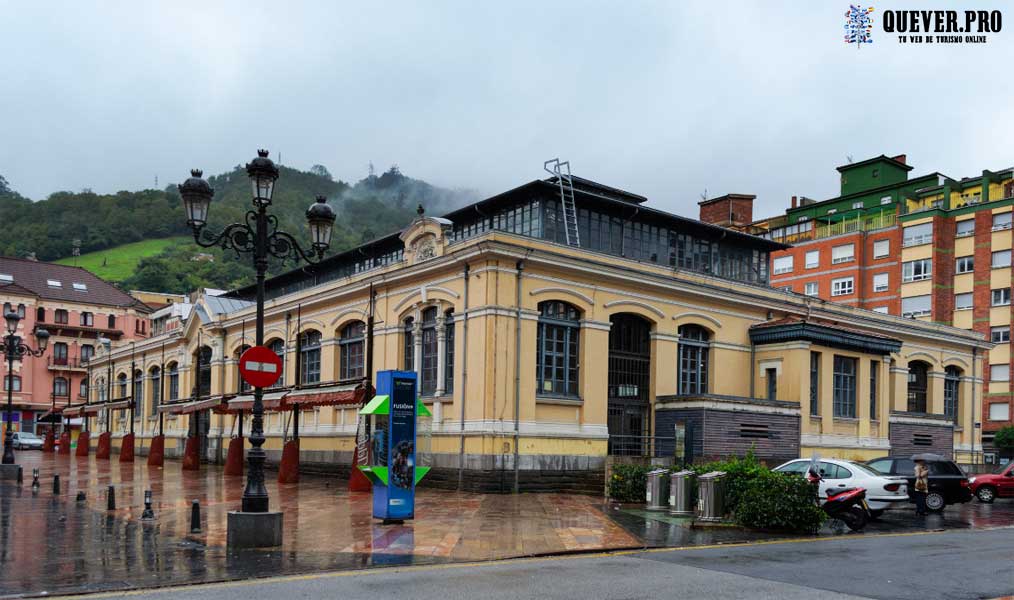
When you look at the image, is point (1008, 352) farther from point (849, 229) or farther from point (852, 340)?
point (852, 340)

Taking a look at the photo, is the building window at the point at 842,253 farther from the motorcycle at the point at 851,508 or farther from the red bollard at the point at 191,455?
the motorcycle at the point at 851,508

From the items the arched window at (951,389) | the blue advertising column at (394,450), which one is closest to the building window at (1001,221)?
the arched window at (951,389)

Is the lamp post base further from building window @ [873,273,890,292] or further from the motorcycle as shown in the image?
building window @ [873,273,890,292]

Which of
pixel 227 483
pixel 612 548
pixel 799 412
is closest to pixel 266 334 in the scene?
pixel 227 483

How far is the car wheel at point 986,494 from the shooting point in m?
29.7

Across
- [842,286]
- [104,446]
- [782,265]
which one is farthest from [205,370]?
[782,265]

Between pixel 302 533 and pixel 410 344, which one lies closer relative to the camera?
pixel 302 533

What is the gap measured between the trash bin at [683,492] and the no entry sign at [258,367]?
9257mm

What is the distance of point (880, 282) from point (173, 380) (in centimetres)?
4806

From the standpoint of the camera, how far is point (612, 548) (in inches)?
570

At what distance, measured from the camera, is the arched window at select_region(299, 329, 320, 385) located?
34875 mm

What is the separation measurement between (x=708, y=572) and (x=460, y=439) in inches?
560

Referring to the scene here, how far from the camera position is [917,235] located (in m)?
63.8

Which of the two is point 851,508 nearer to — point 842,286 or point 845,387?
point 845,387
